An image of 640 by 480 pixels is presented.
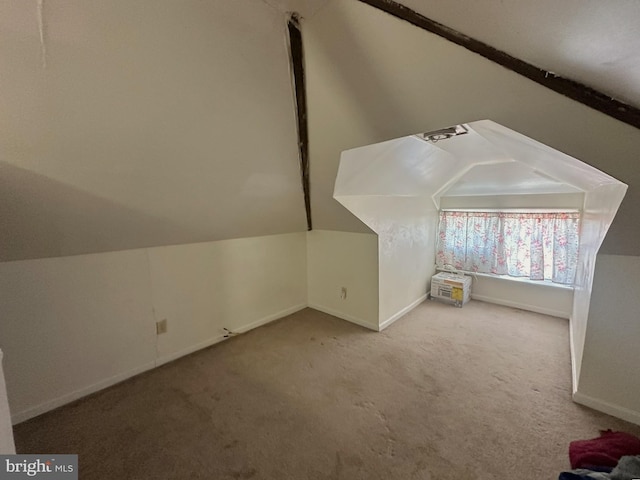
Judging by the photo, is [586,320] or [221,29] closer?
[221,29]

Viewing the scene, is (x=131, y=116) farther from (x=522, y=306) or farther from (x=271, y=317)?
(x=522, y=306)

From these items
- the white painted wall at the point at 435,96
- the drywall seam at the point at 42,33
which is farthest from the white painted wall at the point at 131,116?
the white painted wall at the point at 435,96

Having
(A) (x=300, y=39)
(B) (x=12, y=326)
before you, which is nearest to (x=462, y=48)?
(A) (x=300, y=39)

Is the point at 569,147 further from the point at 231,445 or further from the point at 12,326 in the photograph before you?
the point at 12,326

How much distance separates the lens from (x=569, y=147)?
1.21 m

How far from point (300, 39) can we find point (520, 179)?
2.85 m

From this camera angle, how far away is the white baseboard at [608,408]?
1.63 m

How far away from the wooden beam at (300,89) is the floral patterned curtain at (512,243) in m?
2.45

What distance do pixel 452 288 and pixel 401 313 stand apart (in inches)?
33.7

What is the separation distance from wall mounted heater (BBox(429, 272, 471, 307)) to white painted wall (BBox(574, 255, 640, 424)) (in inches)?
67.0

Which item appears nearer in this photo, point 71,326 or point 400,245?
point 71,326

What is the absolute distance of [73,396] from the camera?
1.92 metres

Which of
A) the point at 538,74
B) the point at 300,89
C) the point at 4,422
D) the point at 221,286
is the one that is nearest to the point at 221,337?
the point at 221,286

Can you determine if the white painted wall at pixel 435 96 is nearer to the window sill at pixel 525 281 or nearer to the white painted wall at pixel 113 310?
the window sill at pixel 525 281
